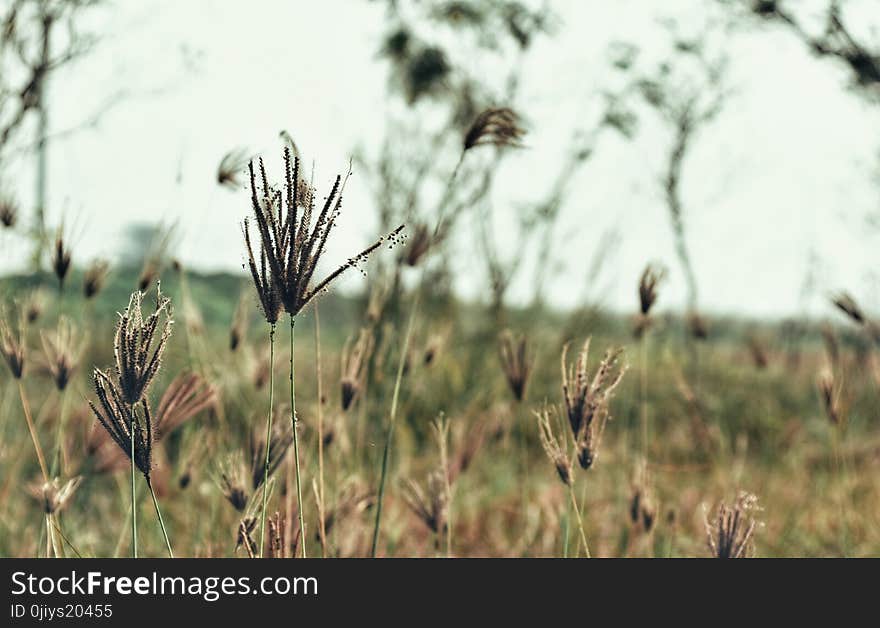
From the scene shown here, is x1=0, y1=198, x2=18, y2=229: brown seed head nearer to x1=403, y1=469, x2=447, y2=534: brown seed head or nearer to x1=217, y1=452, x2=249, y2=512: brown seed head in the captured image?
x1=217, y1=452, x2=249, y2=512: brown seed head

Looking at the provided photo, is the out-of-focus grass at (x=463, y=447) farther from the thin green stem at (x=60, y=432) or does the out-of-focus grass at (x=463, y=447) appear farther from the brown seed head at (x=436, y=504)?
the brown seed head at (x=436, y=504)

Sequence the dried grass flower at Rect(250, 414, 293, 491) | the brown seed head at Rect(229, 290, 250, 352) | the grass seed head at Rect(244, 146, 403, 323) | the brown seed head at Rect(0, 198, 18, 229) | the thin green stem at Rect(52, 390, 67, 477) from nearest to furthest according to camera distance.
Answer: the grass seed head at Rect(244, 146, 403, 323) → the dried grass flower at Rect(250, 414, 293, 491) → the thin green stem at Rect(52, 390, 67, 477) → the brown seed head at Rect(229, 290, 250, 352) → the brown seed head at Rect(0, 198, 18, 229)

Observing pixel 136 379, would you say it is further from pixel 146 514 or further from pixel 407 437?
pixel 407 437

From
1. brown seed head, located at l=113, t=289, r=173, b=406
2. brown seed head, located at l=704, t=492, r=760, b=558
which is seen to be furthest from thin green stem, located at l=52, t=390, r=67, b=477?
brown seed head, located at l=704, t=492, r=760, b=558

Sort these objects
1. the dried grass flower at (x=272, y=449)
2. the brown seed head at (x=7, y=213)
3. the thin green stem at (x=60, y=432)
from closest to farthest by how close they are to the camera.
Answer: the dried grass flower at (x=272, y=449) < the thin green stem at (x=60, y=432) < the brown seed head at (x=7, y=213)

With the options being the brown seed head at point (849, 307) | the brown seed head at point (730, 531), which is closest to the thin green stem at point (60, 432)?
the brown seed head at point (730, 531)

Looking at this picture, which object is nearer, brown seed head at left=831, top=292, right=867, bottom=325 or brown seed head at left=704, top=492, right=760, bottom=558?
brown seed head at left=704, top=492, right=760, bottom=558

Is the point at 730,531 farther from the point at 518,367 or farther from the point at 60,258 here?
the point at 60,258

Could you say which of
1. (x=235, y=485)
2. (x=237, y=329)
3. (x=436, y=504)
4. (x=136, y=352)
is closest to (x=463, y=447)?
(x=436, y=504)

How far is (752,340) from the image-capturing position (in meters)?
3.68

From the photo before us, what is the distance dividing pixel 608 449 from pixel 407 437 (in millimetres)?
1430

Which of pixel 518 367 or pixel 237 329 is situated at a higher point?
pixel 237 329

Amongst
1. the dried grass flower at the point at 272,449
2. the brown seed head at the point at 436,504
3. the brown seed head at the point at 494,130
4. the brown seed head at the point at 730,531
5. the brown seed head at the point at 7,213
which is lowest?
the brown seed head at the point at 730,531

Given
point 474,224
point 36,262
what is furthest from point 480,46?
point 36,262
